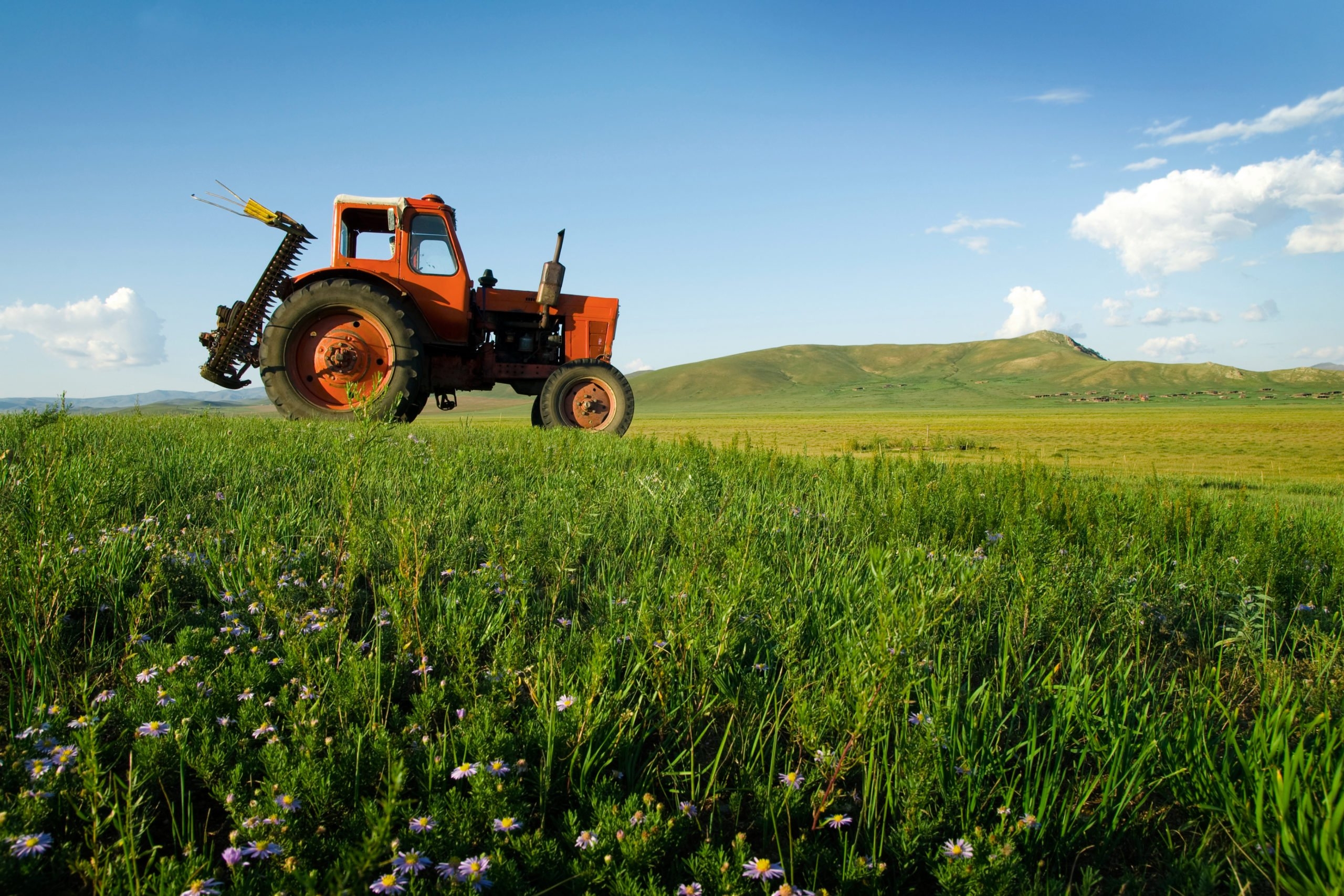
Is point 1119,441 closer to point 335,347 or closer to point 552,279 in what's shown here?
point 552,279

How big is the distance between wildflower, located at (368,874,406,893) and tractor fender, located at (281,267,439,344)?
859 centimetres

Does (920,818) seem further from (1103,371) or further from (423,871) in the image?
(1103,371)

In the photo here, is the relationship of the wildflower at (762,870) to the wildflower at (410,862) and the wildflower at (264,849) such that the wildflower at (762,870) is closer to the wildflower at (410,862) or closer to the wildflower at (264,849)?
the wildflower at (410,862)

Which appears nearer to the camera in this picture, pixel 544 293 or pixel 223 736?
pixel 223 736

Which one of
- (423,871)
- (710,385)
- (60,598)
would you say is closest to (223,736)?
(423,871)

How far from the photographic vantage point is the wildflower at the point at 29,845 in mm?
1222

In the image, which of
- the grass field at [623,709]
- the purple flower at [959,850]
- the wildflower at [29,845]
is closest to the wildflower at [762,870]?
the grass field at [623,709]

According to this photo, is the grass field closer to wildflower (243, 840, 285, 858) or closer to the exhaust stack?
wildflower (243, 840, 285, 858)

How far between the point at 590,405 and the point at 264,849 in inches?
349

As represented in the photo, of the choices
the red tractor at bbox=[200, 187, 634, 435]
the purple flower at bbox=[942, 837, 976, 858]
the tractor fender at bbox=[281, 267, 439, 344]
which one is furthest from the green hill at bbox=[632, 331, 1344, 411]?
the purple flower at bbox=[942, 837, 976, 858]

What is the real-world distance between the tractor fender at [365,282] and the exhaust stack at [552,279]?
180 cm

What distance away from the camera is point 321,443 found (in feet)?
17.7

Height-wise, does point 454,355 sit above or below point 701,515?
above

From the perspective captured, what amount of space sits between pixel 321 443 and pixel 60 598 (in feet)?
11.0
